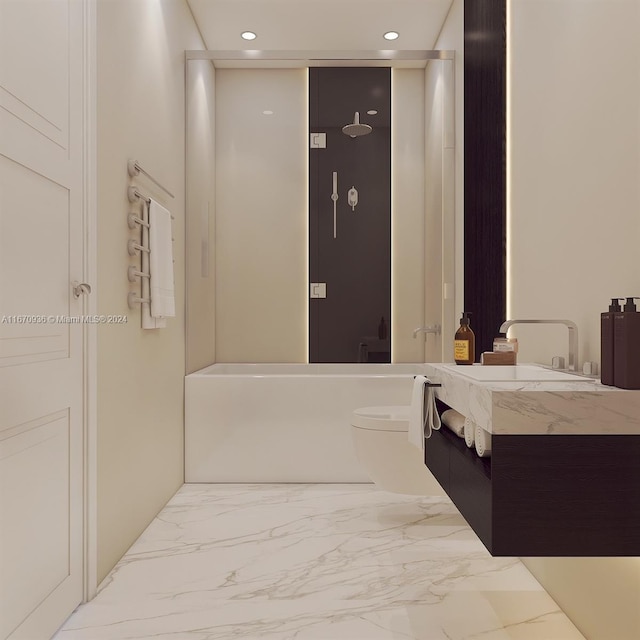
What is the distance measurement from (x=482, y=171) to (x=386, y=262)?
1.31 m

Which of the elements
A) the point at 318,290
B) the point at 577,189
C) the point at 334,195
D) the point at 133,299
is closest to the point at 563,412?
the point at 577,189

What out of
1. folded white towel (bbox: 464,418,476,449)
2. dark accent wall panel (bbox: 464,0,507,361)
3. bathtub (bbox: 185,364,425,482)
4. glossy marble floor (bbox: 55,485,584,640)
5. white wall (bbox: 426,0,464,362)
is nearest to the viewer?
folded white towel (bbox: 464,418,476,449)

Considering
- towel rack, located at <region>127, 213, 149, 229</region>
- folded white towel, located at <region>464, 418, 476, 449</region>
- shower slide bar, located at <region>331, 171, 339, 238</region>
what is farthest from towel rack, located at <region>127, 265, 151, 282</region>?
shower slide bar, located at <region>331, 171, 339, 238</region>

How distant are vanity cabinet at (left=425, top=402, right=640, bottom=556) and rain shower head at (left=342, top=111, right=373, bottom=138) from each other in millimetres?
3334

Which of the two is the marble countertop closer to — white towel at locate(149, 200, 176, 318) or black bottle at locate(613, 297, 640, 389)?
black bottle at locate(613, 297, 640, 389)

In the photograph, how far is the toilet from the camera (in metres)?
2.51

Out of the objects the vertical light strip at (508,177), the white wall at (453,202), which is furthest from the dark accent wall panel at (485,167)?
the white wall at (453,202)

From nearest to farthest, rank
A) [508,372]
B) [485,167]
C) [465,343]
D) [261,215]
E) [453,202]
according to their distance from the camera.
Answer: [508,372], [465,343], [485,167], [453,202], [261,215]

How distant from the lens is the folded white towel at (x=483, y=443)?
4.05 feet

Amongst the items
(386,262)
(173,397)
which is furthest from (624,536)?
(386,262)

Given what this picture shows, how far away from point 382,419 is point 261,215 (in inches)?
83.3

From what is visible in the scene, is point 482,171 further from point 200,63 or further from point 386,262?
point 200,63

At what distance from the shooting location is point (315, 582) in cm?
203

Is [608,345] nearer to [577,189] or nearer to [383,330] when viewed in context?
[577,189]
